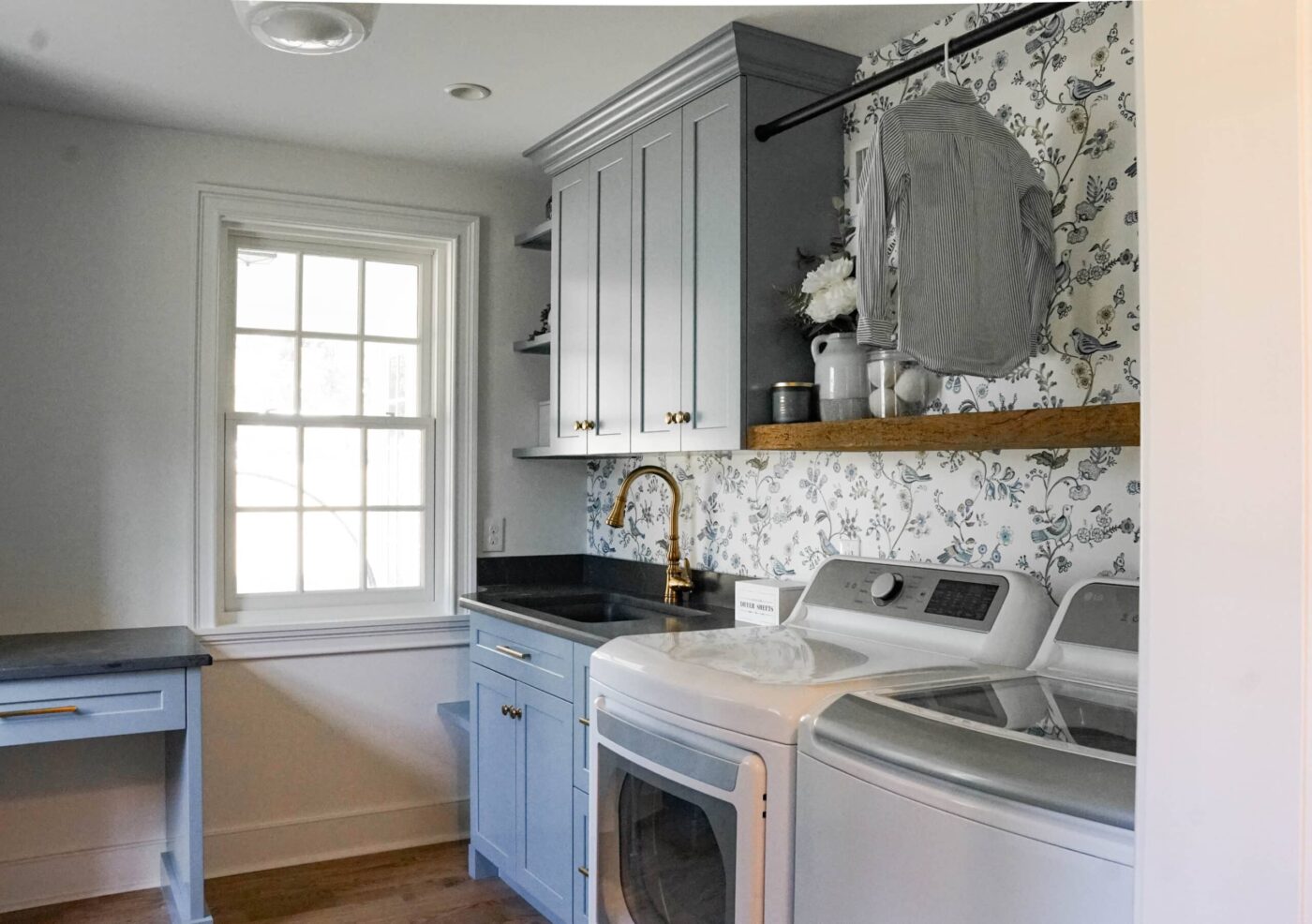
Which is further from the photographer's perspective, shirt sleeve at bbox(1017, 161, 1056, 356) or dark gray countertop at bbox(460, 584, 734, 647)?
dark gray countertop at bbox(460, 584, 734, 647)

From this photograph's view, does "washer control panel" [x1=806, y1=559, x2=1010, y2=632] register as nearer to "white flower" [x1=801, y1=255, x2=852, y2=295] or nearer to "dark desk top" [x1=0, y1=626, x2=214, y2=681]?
"white flower" [x1=801, y1=255, x2=852, y2=295]

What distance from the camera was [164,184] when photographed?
334 cm

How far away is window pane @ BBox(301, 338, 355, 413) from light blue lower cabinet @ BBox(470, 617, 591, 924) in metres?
0.97

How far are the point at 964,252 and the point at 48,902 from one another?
10.2ft

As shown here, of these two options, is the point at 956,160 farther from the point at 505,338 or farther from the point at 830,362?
the point at 505,338

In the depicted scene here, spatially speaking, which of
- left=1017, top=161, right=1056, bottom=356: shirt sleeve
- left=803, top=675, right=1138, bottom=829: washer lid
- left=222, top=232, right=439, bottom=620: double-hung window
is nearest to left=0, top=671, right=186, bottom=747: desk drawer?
left=222, top=232, right=439, bottom=620: double-hung window

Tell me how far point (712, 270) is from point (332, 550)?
178cm

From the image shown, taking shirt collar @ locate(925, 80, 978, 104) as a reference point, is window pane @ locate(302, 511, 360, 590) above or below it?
below

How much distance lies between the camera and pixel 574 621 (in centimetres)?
279

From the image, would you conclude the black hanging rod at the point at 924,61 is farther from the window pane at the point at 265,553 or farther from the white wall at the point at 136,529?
the window pane at the point at 265,553

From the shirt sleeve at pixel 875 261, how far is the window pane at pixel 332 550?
7.48 ft

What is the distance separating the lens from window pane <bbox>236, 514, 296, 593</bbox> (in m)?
3.52

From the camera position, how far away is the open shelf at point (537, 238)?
3582 millimetres

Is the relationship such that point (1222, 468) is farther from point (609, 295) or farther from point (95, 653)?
point (95, 653)
